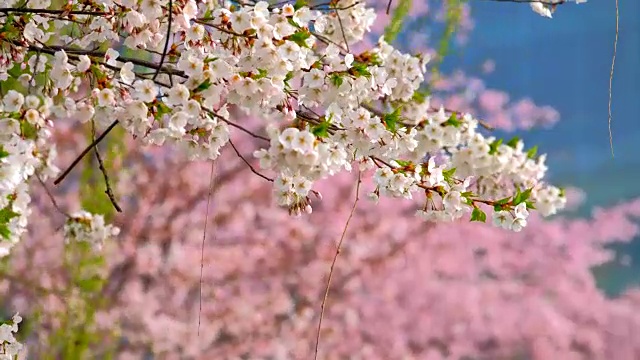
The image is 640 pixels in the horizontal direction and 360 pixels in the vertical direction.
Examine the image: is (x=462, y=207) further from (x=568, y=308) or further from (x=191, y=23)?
(x=568, y=308)

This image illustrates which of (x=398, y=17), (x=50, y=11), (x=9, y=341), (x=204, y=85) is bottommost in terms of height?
(x=9, y=341)

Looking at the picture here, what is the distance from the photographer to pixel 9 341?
1.28 m

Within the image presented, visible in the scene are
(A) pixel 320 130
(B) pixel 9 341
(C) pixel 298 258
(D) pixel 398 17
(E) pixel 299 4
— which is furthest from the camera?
(C) pixel 298 258

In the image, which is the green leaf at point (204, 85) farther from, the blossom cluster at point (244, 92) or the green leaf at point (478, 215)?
the green leaf at point (478, 215)

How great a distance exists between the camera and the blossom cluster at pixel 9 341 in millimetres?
1262

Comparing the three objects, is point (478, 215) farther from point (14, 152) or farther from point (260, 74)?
point (14, 152)

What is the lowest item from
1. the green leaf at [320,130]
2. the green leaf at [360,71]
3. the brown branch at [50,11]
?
the green leaf at [320,130]

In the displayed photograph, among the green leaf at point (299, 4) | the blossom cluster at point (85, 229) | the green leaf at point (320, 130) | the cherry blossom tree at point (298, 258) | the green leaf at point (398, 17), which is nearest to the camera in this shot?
the green leaf at point (320, 130)

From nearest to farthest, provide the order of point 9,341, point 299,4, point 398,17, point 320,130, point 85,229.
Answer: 1. point 320,130
2. point 299,4
3. point 9,341
4. point 85,229
5. point 398,17

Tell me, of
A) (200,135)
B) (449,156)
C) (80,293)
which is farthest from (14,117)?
(80,293)

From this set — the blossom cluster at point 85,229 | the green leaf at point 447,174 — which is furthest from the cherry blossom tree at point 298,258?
the green leaf at point 447,174

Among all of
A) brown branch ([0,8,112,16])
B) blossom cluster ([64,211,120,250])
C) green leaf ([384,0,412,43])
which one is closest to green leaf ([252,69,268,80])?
brown branch ([0,8,112,16])

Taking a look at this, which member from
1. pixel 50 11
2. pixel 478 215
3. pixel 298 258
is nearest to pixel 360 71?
pixel 478 215

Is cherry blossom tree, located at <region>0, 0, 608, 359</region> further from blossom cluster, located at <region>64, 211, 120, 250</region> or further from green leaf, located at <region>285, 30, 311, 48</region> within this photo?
green leaf, located at <region>285, 30, 311, 48</region>
